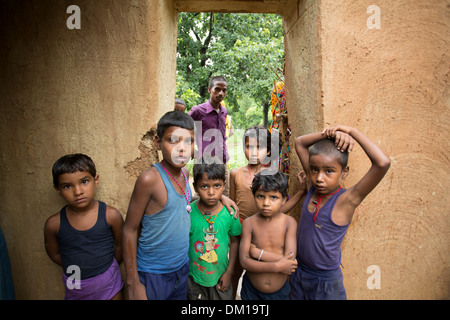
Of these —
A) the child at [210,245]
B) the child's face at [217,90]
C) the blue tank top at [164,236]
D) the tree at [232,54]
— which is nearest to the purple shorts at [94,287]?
the blue tank top at [164,236]

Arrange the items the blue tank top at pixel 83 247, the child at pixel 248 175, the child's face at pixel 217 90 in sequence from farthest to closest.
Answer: the child's face at pixel 217 90 → the child at pixel 248 175 → the blue tank top at pixel 83 247

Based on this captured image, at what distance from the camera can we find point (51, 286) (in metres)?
A: 1.87

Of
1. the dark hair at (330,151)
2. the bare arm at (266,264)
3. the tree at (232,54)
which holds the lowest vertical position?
the bare arm at (266,264)

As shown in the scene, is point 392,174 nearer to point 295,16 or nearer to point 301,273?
point 301,273

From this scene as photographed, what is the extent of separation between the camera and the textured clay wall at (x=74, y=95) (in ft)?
5.53

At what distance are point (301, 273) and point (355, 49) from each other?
5.04ft

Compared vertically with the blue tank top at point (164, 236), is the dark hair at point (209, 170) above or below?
above

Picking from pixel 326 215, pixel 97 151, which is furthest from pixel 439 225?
pixel 97 151

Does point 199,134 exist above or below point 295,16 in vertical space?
below

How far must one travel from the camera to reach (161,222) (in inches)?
59.3

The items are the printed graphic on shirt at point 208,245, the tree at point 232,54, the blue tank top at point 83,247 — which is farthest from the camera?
the tree at point 232,54

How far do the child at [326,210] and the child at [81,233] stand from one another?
1.24 metres

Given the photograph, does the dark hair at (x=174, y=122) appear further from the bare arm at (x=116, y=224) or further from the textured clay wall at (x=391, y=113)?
the textured clay wall at (x=391, y=113)

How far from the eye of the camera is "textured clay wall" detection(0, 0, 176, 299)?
1.69 meters
